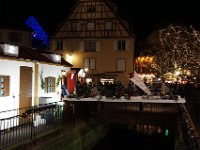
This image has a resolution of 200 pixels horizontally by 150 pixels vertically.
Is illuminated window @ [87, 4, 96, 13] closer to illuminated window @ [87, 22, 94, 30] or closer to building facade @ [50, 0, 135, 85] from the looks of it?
building facade @ [50, 0, 135, 85]

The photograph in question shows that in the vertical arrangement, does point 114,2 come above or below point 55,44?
above

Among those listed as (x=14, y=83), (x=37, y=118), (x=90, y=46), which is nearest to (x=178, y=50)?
(x=90, y=46)

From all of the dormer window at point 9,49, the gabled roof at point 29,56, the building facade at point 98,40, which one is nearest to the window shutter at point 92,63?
the building facade at point 98,40

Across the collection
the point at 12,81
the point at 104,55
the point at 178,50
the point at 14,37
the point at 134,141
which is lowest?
the point at 134,141

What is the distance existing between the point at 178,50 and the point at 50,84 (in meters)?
29.6

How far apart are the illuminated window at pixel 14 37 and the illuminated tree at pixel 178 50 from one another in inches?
680

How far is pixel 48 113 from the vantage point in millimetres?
17359

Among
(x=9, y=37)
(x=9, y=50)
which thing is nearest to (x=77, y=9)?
(x=9, y=37)

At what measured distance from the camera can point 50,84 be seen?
2012 centimetres

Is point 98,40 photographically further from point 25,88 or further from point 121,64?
point 25,88

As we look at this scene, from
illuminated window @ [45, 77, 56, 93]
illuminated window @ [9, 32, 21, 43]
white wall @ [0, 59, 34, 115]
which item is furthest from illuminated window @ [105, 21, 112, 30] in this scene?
white wall @ [0, 59, 34, 115]

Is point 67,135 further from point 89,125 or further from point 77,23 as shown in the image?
point 77,23

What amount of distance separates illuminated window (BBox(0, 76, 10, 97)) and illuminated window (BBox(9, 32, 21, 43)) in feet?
90.7

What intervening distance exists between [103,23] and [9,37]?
1235cm
